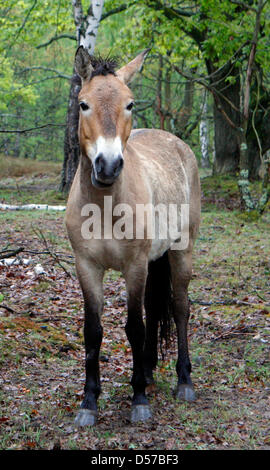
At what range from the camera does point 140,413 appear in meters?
3.49

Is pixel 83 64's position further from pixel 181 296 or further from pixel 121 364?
pixel 121 364

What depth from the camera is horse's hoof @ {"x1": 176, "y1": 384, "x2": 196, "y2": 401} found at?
3936 millimetres

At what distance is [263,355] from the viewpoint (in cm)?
460

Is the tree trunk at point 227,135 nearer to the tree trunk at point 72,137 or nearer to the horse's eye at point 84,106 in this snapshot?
the tree trunk at point 72,137

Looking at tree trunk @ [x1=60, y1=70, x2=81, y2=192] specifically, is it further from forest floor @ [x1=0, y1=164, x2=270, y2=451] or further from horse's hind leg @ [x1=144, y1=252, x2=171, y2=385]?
horse's hind leg @ [x1=144, y1=252, x2=171, y2=385]

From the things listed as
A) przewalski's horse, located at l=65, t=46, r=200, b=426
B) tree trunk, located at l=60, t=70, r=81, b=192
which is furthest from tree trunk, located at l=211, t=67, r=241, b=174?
przewalski's horse, located at l=65, t=46, r=200, b=426

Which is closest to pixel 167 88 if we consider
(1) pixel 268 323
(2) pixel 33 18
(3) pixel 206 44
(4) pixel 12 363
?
(2) pixel 33 18

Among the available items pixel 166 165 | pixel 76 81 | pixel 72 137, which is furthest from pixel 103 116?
pixel 72 137

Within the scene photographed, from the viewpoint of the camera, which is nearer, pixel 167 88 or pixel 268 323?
pixel 268 323

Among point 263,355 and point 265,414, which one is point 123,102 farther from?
point 263,355

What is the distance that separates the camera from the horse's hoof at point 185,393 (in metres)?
3.94

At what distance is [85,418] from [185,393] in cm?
95

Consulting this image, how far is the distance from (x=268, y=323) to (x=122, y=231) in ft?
8.55

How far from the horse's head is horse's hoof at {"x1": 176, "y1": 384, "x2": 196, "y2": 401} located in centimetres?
188
